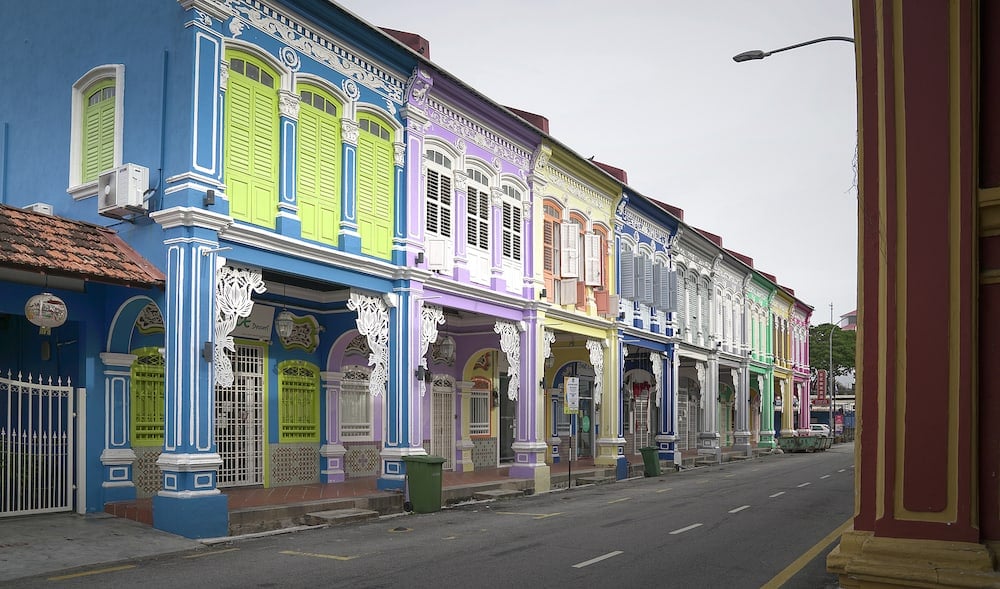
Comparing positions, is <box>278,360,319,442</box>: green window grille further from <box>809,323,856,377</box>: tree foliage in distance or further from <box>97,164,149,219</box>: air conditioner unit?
<box>809,323,856,377</box>: tree foliage in distance

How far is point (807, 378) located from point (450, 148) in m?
46.0

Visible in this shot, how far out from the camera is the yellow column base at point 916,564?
13.7 feet

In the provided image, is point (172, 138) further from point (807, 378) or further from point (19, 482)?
point (807, 378)

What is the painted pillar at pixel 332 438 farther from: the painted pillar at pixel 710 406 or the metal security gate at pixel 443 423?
the painted pillar at pixel 710 406

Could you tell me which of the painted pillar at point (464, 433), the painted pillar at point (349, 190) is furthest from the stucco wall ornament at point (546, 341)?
the painted pillar at point (349, 190)

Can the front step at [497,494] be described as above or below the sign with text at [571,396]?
below

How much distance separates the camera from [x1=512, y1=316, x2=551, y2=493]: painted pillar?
22594 mm

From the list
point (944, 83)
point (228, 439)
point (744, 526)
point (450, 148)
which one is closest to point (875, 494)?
point (944, 83)

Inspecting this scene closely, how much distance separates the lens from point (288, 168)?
51.4 ft

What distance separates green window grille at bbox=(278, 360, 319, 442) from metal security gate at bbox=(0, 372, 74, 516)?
17.2ft

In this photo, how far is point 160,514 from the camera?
1309cm

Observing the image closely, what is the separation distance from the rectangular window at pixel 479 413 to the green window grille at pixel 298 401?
6.36m

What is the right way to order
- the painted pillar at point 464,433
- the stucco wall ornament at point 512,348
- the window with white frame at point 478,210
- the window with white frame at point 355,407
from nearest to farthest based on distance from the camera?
the window with white frame at point 355,407 → the window with white frame at point 478,210 → the stucco wall ornament at point 512,348 → the painted pillar at point 464,433

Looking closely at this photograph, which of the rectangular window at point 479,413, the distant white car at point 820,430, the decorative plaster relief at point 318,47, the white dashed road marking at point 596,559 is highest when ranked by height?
the decorative plaster relief at point 318,47
